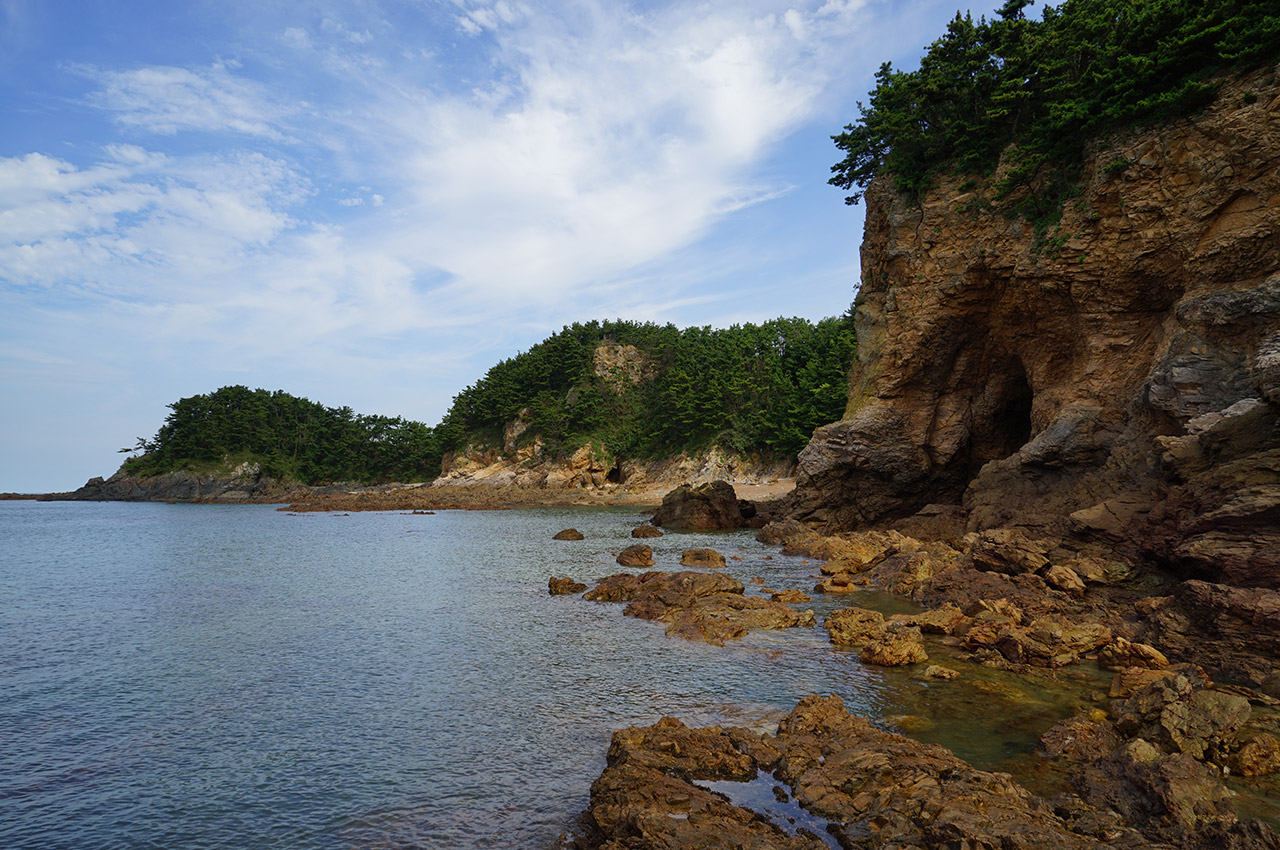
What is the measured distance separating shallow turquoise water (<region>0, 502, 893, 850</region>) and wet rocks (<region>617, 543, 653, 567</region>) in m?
2.03

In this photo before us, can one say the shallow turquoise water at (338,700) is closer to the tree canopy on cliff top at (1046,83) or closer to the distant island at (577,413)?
the tree canopy on cliff top at (1046,83)

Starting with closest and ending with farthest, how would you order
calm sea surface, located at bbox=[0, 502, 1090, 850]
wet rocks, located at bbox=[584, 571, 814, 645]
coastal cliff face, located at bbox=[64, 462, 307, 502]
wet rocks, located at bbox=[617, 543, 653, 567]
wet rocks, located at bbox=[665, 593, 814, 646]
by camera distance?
calm sea surface, located at bbox=[0, 502, 1090, 850], wet rocks, located at bbox=[665, 593, 814, 646], wet rocks, located at bbox=[584, 571, 814, 645], wet rocks, located at bbox=[617, 543, 653, 567], coastal cliff face, located at bbox=[64, 462, 307, 502]

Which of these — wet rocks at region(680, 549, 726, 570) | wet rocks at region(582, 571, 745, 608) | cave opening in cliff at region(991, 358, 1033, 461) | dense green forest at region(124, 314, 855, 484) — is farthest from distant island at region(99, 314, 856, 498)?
wet rocks at region(582, 571, 745, 608)

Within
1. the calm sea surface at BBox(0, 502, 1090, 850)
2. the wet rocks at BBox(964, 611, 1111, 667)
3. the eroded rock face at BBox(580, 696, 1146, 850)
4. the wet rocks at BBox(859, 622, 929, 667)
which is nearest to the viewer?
the eroded rock face at BBox(580, 696, 1146, 850)

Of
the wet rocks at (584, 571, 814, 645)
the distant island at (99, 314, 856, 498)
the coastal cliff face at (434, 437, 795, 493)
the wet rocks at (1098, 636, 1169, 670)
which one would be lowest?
the wet rocks at (1098, 636, 1169, 670)

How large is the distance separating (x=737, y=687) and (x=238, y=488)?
103733 millimetres

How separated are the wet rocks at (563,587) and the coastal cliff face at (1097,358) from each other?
13909 mm

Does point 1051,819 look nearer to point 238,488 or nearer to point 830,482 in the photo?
point 830,482

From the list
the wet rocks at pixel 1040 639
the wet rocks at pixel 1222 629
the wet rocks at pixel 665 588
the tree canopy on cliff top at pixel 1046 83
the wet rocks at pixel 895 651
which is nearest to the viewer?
the wet rocks at pixel 1222 629

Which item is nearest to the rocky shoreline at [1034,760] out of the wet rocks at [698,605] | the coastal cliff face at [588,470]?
the wet rocks at [698,605]

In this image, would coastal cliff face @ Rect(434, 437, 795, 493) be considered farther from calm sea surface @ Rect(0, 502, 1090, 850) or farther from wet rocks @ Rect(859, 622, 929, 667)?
wet rocks @ Rect(859, 622, 929, 667)

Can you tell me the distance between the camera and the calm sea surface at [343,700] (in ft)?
25.3

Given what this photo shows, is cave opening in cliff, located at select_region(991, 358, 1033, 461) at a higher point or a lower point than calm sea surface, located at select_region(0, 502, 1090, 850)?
higher

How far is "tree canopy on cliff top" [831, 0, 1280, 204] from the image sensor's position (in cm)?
2000
